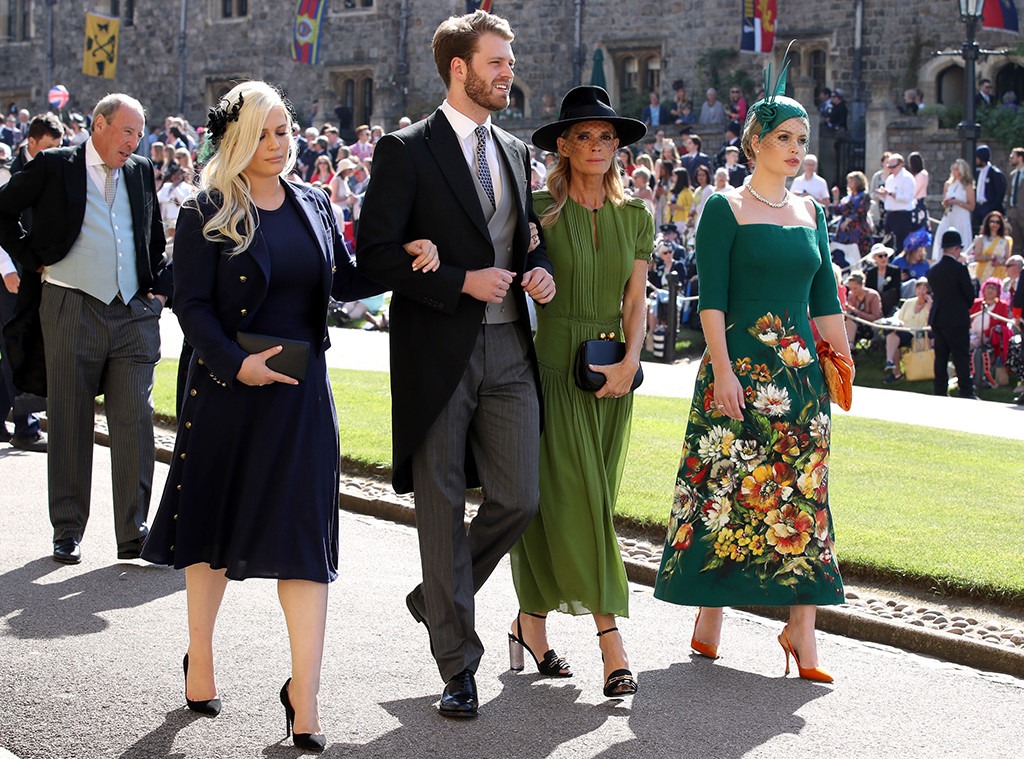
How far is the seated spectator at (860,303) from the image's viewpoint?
16891mm

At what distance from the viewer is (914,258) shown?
18375mm

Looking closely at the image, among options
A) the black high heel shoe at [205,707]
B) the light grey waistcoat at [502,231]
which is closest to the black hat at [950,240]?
the light grey waistcoat at [502,231]

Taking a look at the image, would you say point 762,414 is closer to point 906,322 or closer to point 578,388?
point 578,388

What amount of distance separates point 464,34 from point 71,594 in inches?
125

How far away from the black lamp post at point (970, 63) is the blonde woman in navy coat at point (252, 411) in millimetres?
15865

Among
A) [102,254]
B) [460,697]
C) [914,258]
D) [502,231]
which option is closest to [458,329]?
[502,231]

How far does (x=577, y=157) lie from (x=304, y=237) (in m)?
1.16

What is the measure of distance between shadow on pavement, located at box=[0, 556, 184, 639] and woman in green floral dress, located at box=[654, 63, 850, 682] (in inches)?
93.9

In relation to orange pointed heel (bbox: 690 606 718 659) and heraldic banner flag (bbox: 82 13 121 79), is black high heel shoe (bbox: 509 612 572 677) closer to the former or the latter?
orange pointed heel (bbox: 690 606 718 659)

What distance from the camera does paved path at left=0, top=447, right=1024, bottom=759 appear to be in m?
4.74

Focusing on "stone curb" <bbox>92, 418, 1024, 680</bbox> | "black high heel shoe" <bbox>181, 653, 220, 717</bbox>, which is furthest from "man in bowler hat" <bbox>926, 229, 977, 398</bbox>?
"black high heel shoe" <bbox>181, 653, 220, 717</bbox>

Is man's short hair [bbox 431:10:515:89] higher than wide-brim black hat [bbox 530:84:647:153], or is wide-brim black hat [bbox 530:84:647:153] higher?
man's short hair [bbox 431:10:515:89]

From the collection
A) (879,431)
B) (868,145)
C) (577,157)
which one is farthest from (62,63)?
(577,157)

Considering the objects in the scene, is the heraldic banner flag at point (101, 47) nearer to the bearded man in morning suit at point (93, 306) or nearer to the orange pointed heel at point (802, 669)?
the bearded man in morning suit at point (93, 306)
